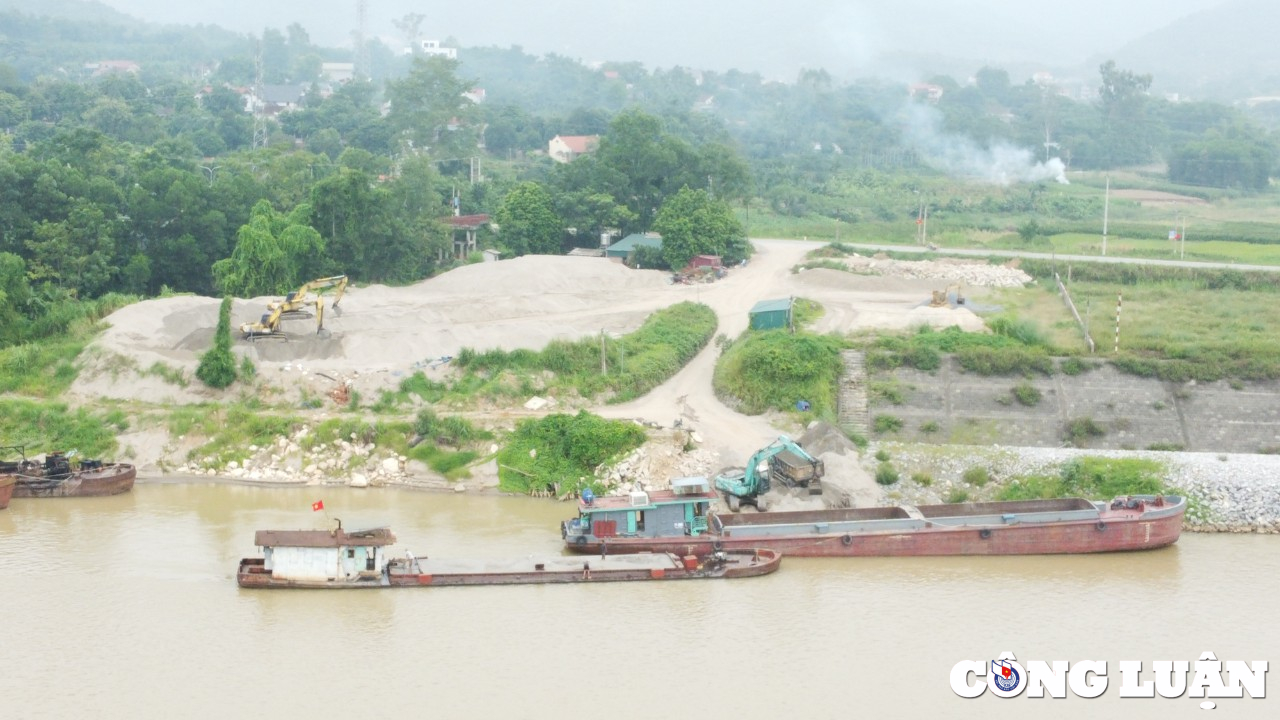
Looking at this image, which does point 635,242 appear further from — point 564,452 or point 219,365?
point 564,452

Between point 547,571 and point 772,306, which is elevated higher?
point 772,306

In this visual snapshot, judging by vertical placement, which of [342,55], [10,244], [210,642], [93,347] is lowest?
[210,642]

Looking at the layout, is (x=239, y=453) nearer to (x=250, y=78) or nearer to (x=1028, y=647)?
(x=1028, y=647)

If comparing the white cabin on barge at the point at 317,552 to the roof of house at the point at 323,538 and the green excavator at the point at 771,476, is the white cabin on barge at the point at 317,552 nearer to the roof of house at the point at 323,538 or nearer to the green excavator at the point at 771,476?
the roof of house at the point at 323,538

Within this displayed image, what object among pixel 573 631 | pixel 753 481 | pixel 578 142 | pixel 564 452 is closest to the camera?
pixel 573 631

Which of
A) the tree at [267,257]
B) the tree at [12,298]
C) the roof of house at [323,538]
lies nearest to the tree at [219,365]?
the tree at [12,298]

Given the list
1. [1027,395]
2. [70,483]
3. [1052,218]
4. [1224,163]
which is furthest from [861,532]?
[1224,163]

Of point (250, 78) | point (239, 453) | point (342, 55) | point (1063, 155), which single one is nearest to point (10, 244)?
point (239, 453)
